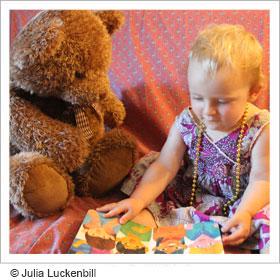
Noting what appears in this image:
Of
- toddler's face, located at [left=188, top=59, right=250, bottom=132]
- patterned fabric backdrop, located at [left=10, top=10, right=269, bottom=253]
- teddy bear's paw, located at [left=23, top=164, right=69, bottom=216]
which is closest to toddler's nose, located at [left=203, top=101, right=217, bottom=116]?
toddler's face, located at [left=188, top=59, right=250, bottom=132]

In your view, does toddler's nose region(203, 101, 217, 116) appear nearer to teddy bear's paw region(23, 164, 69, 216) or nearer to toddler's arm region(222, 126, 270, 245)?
toddler's arm region(222, 126, 270, 245)

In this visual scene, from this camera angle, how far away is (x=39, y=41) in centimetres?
59

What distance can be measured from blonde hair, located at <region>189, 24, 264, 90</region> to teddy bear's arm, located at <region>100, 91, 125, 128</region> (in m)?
0.18

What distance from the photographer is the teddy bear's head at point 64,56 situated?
60cm

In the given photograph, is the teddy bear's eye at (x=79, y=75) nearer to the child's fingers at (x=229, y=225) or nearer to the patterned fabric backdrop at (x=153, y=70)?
the patterned fabric backdrop at (x=153, y=70)

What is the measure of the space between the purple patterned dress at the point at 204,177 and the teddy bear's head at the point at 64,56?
146 mm

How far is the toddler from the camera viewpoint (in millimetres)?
578

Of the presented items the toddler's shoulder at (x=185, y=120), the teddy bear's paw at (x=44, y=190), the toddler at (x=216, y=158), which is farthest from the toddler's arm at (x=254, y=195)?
the teddy bear's paw at (x=44, y=190)

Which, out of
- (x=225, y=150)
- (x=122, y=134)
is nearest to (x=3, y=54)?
(x=122, y=134)

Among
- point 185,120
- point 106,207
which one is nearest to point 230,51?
point 185,120

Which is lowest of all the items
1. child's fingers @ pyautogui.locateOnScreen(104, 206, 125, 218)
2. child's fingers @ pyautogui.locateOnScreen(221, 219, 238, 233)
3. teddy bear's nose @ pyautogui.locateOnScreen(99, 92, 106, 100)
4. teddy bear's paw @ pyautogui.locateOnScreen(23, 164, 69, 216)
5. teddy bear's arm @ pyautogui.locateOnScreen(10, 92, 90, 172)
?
child's fingers @ pyautogui.locateOnScreen(221, 219, 238, 233)

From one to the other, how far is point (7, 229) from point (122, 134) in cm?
23
